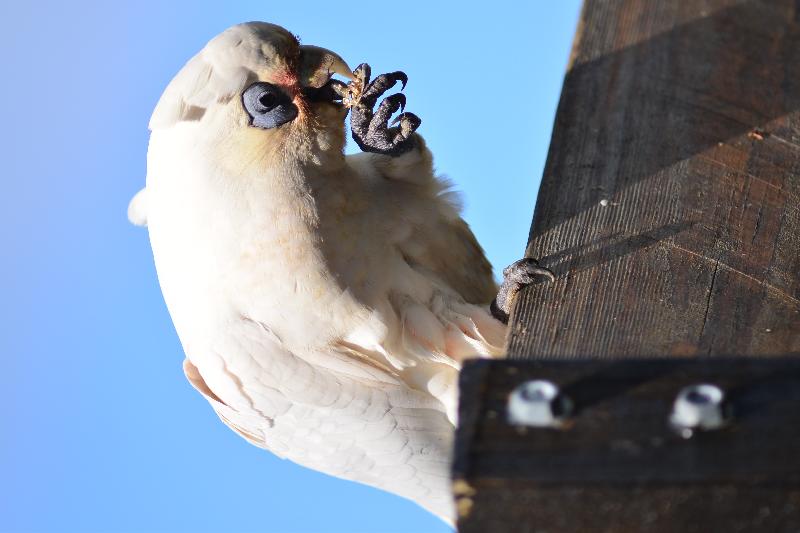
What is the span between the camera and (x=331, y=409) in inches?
76.6

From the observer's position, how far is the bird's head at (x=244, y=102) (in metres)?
1.84

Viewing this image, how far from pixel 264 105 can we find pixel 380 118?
1.04ft

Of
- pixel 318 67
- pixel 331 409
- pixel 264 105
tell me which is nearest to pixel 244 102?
pixel 264 105

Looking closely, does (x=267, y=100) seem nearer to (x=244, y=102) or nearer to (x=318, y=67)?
(x=244, y=102)

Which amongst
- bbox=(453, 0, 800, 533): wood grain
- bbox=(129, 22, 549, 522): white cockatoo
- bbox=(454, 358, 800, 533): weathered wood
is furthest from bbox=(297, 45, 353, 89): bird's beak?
bbox=(454, 358, 800, 533): weathered wood

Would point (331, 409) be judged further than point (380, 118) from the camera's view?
No

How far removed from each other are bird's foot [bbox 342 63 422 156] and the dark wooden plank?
33cm

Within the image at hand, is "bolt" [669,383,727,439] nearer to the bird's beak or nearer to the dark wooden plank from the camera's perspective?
the dark wooden plank

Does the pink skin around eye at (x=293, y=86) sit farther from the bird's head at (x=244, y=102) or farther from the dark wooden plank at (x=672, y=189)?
the dark wooden plank at (x=672, y=189)

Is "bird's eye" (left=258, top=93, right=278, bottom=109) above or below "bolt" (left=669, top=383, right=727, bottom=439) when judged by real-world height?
above

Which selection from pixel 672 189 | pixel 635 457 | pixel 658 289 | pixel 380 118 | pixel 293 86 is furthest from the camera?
pixel 380 118

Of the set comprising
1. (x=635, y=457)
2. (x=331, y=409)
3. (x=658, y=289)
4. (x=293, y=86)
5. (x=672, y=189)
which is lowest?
(x=635, y=457)

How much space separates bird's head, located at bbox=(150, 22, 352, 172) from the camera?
1.84 meters

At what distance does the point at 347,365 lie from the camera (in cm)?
189
